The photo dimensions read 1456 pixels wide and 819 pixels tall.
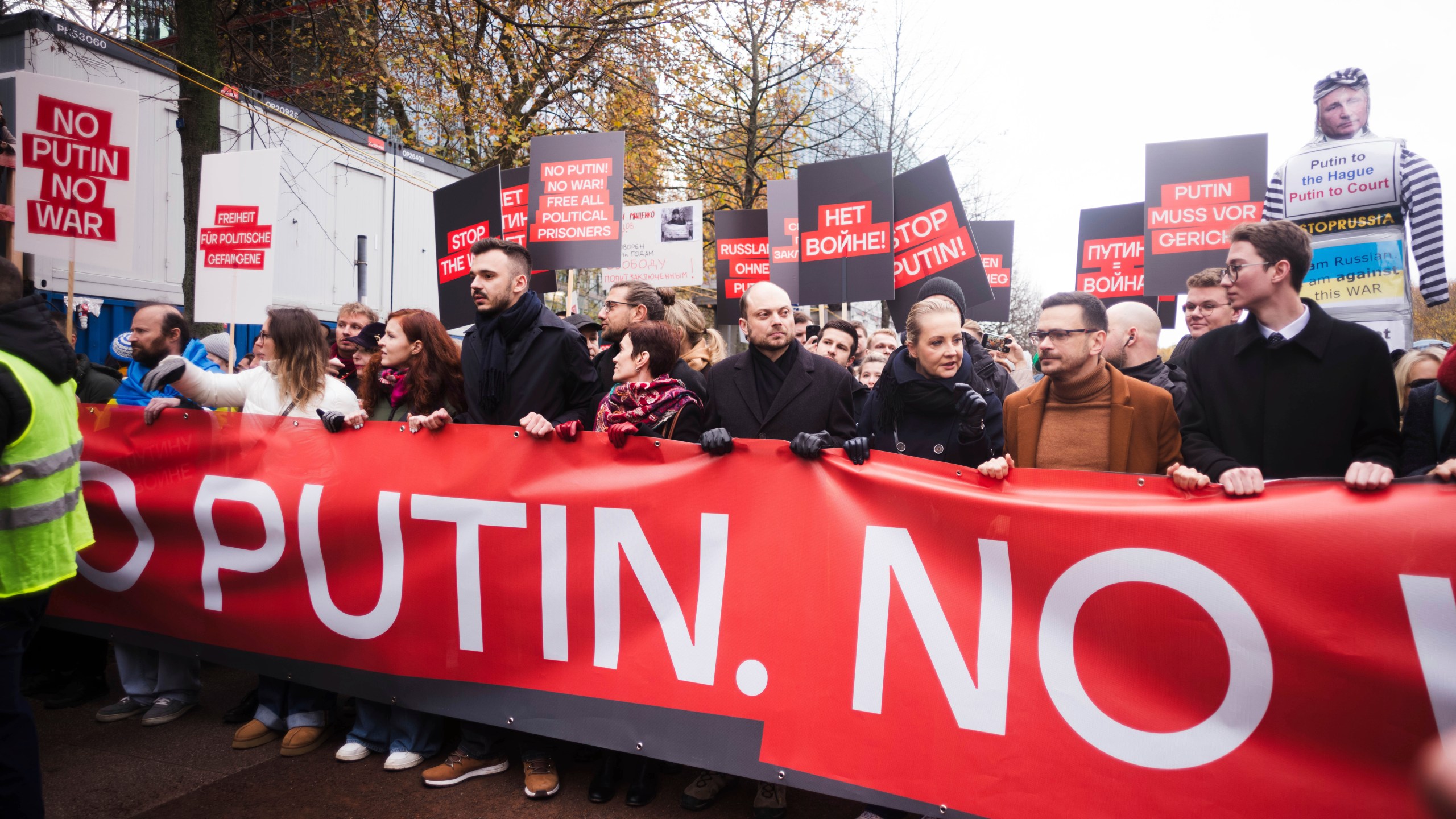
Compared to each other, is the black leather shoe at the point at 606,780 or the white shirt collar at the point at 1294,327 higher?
the white shirt collar at the point at 1294,327

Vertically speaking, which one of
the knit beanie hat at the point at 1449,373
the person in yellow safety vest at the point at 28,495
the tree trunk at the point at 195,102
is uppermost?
the tree trunk at the point at 195,102

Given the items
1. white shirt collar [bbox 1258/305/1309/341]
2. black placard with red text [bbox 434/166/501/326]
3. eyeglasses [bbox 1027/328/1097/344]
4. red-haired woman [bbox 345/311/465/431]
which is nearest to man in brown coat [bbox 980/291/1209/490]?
eyeglasses [bbox 1027/328/1097/344]

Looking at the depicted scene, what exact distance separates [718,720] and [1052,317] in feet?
6.12

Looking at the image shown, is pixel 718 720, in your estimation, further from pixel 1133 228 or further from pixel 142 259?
pixel 142 259

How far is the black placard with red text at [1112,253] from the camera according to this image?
7.91 m

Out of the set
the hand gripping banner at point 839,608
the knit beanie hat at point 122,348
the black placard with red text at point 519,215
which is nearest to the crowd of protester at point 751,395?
the hand gripping banner at point 839,608

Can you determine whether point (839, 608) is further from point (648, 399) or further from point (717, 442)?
point (648, 399)

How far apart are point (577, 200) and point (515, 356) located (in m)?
3.47

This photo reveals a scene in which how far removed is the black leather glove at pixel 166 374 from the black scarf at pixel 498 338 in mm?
1441

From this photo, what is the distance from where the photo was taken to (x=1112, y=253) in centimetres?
796

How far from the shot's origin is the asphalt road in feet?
10.4

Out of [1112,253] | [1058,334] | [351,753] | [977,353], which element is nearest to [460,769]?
[351,753]

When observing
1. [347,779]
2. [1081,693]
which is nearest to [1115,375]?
[1081,693]

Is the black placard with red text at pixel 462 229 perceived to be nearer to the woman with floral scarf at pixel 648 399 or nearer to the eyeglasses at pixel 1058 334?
the woman with floral scarf at pixel 648 399
